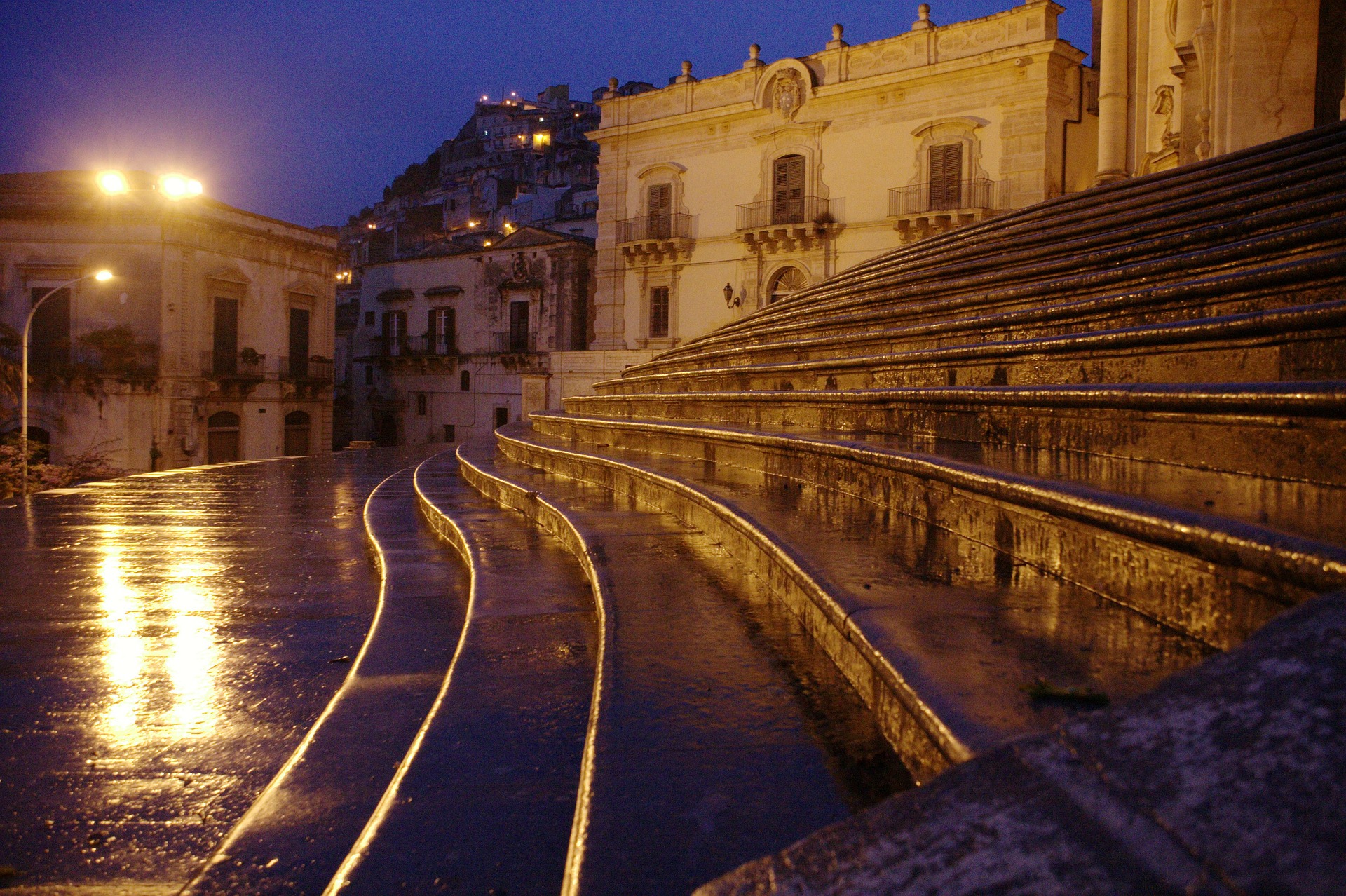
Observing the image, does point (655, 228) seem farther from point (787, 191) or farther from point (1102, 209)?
point (1102, 209)

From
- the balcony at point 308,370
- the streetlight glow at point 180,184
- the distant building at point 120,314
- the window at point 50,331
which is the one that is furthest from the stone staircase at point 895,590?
the balcony at point 308,370

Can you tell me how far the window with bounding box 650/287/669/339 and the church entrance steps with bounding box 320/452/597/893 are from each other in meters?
21.7

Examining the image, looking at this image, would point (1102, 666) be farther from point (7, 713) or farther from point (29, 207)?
point (29, 207)

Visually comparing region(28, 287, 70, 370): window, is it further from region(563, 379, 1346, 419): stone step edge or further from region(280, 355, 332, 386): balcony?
region(563, 379, 1346, 419): stone step edge

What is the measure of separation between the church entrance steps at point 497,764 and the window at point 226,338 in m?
25.5

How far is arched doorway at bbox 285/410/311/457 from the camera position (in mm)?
28047

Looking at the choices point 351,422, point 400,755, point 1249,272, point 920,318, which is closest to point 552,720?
point 400,755

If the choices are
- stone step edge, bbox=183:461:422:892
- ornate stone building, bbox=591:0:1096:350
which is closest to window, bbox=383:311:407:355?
ornate stone building, bbox=591:0:1096:350

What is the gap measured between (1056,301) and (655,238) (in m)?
20.8

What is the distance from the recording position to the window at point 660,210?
24.8 metres

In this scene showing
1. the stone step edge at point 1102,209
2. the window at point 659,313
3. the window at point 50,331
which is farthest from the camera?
the window at point 659,313

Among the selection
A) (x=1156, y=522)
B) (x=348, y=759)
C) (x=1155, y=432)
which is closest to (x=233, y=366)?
(x=348, y=759)

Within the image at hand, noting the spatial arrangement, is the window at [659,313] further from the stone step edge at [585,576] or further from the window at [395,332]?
the stone step edge at [585,576]

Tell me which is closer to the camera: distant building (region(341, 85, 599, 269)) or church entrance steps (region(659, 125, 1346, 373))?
church entrance steps (region(659, 125, 1346, 373))
